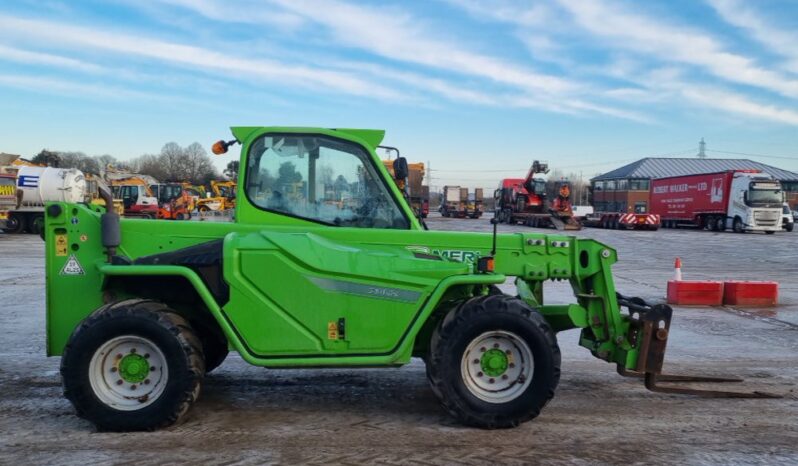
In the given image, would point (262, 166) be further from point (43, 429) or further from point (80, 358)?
point (43, 429)

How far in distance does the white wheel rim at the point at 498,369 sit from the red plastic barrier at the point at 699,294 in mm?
7935

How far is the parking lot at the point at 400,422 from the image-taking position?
14.4 feet

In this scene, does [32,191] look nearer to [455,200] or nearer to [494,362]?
[494,362]

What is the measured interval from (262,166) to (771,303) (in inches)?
402

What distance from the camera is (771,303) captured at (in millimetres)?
11562

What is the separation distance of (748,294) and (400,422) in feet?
29.7

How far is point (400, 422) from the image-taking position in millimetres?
5066

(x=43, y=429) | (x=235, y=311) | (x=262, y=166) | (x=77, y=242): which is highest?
(x=262, y=166)

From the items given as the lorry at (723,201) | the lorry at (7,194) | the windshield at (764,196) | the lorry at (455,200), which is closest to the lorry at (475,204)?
the lorry at (455,200)

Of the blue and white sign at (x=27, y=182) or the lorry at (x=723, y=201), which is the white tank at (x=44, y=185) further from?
the lorry at (x=723, y=201)

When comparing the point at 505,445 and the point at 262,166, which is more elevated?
the point at 262,166

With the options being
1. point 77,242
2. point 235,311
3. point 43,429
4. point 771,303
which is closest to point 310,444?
point 235,311

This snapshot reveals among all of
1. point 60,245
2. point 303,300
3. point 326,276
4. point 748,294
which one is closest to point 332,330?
point 303,300

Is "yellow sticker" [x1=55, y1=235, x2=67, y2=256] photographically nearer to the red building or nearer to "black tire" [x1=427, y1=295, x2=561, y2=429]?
"black tire" [x1=427, y1=295, x2=561, y2=429]
